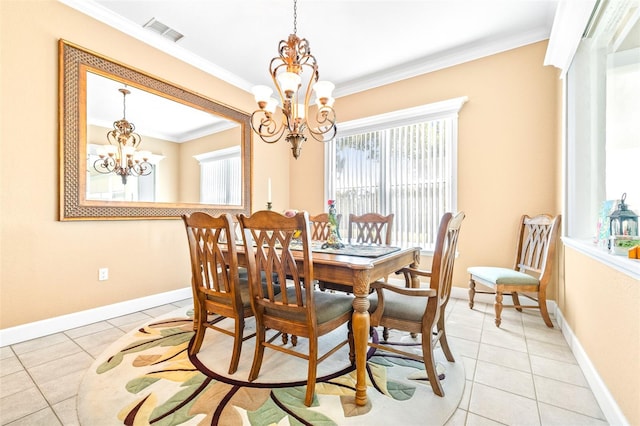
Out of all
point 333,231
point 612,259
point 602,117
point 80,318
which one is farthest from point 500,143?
point 80,318

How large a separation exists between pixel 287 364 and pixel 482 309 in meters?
2.23

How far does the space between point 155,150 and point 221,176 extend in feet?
2.86

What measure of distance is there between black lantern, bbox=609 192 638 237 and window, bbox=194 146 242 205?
3730mm

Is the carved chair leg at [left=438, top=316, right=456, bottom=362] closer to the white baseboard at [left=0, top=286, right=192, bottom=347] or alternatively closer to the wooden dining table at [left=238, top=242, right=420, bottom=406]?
the wooden dining table at [left=238, top=242, right=420, bottom=406]

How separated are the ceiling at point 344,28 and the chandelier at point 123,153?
86 cm

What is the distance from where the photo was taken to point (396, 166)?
12.5 feet

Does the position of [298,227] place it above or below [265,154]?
below

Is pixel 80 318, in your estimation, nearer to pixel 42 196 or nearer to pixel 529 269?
pixel 42 196

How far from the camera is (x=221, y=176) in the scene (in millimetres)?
3787

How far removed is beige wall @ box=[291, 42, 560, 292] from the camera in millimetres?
2840

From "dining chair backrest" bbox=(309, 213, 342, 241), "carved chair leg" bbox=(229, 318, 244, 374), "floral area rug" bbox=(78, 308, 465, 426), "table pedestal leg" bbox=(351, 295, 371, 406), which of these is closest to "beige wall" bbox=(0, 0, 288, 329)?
"floral area rug" bbox=(78, 308, 465, 426)

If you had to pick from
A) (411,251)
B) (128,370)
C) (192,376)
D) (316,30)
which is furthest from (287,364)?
(316,30)

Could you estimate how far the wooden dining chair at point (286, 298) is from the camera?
144 cm

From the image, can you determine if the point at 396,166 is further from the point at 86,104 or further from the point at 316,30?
the point at 86,104
